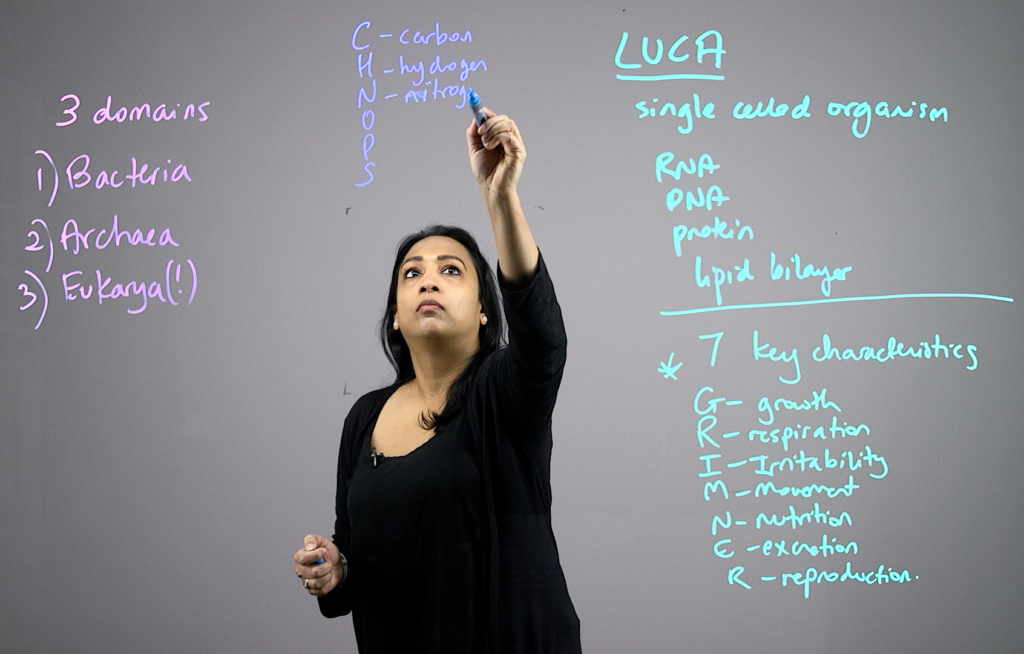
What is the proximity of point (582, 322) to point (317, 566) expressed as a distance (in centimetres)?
90

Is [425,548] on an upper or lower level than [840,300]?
lower

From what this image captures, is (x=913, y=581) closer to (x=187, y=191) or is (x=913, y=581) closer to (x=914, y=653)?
(x=914, y=653)

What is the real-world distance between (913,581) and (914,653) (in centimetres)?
17

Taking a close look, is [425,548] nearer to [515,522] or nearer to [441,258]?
[515,522]

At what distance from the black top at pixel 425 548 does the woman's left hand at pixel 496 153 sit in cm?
37

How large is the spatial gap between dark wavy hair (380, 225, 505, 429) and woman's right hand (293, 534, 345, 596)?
23 centimetres

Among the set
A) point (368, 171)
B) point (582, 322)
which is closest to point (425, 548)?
point (582, 322)

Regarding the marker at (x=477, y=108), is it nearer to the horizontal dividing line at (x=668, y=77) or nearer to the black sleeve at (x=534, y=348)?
the black sleeve at (x=534, y=348)

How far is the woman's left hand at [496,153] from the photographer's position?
2.81ft

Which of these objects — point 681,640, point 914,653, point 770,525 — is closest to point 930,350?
point 770,525

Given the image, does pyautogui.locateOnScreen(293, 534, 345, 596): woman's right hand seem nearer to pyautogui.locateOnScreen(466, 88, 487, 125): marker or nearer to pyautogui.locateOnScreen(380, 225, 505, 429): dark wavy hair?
pyautogui.locateOnScreen(380, 225, 505, 429): dark wavy hair

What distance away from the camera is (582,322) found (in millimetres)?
1769

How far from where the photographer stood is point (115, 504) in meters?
1.80

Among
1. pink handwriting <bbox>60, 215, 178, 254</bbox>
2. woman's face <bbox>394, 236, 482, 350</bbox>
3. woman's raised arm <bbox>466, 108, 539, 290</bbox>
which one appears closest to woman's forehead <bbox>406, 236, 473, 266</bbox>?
woman's face <bbox>394, 236, 482, 350</bbox>
